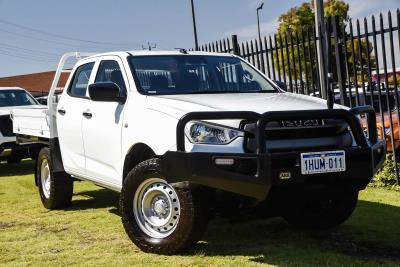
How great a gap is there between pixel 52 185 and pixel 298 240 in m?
3.29

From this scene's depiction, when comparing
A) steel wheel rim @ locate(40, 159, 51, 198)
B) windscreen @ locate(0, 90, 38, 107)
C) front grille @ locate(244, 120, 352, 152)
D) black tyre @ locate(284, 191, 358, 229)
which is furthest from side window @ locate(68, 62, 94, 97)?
windscreen @ locate(0, 90, 38, 107)

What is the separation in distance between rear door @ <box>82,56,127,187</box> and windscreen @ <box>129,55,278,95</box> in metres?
0.24

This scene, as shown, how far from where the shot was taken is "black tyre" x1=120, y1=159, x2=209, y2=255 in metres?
4.30

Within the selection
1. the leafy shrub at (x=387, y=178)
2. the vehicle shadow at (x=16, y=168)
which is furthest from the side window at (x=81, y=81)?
the vehicle shadow at (x=16, y=168)

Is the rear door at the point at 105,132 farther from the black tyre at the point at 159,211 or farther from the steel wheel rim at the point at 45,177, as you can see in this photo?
the steel wheel rim at the point at 45,177

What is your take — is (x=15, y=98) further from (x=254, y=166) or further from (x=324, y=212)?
(x=254, y=166)

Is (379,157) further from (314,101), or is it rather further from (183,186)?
(183,186)

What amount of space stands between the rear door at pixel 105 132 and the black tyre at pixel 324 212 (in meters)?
1.82

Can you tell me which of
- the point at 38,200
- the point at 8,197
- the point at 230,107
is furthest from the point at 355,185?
the point at 8,197

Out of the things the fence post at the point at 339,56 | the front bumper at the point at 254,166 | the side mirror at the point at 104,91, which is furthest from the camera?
the fence post at the point at 339,56

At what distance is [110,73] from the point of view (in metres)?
5.78

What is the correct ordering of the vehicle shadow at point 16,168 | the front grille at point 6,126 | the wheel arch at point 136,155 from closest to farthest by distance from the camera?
the wheel arch at point 136,155 → the front grille at point 6,126 → the vehicle shadow at point 16,168

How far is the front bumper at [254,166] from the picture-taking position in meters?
3.93

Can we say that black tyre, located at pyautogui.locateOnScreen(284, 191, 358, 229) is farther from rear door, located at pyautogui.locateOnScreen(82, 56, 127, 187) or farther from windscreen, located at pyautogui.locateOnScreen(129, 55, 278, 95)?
rear door, located at pyautogui.locateOnScreen(82, 56, 127, 187)
